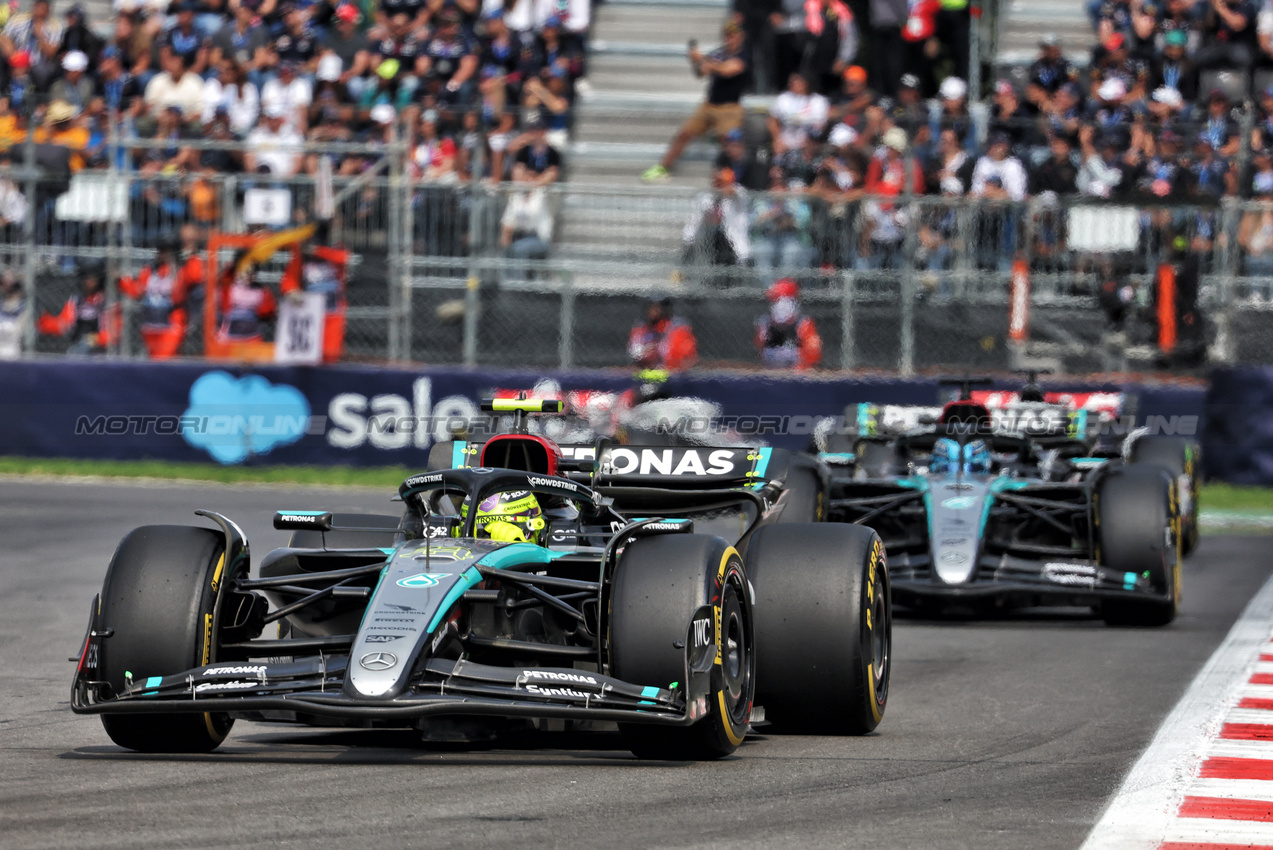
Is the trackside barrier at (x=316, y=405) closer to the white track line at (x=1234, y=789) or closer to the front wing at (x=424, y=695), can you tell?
the white track line at (x=1234, y=789)

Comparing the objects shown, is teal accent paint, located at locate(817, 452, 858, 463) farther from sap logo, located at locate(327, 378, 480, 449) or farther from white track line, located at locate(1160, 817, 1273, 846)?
white track line, located at locate(1160, 817, 1273, 846)

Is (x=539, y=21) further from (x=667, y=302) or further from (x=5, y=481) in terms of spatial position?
(x=5, y=481)

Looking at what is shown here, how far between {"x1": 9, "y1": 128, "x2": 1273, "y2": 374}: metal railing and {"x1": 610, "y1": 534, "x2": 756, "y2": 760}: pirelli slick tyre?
1269 centimetres

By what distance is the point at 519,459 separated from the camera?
8.70 m

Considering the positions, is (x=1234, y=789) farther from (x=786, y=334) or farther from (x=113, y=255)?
(x=113, y=255)

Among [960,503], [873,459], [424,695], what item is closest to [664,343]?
[873,459]

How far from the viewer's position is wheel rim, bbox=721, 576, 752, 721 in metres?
6.77

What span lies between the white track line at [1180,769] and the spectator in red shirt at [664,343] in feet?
31.1

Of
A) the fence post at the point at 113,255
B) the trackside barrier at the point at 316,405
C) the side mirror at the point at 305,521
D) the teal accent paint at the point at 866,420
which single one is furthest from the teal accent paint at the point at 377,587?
the fence post at the point at 113,255

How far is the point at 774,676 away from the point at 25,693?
331cm

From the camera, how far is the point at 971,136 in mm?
20531

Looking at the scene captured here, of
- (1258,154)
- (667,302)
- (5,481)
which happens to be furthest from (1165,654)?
(5,481)

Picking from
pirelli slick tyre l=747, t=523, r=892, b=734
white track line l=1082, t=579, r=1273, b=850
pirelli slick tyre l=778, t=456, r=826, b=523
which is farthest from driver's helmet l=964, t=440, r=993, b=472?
pirelli slick tyre l=747, t=523, r=892, b=734

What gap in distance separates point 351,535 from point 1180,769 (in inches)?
157
